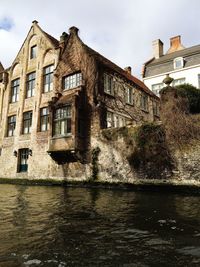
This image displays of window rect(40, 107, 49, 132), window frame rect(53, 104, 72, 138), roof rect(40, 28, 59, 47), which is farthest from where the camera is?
roof rect(40, 28, 59, 47)

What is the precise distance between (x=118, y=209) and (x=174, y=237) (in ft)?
11.0

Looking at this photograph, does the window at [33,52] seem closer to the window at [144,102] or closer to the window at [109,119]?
the window at [109,119]

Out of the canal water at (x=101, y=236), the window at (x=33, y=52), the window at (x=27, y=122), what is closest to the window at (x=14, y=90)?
the window at (x=27, y=122)

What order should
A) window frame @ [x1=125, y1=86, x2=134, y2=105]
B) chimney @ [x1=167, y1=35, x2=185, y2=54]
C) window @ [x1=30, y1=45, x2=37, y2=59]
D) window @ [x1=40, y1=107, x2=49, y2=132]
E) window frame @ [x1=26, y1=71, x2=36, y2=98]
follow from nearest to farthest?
window @ [x1=40, y1=107, x2=49, y2=132] → window frame @ [x1=125, y1=86, x2=134, y2=105] → window frame @ [x1=26, y1=71, x2=36, y2=98] → window @ [x1=30, y1=45, x2=37, y2=59] → chimney @ [x1=167, y1=35, x2=185, y2=54]

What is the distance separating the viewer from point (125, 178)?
1502 cm

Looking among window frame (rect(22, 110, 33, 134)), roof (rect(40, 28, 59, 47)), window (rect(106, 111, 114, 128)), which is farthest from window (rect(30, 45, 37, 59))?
window (rect(106, 111, 114, 128))

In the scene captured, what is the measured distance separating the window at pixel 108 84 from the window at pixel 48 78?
5148mm

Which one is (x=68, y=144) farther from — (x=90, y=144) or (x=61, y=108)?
(x=61, y=108)

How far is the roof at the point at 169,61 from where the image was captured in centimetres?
2947

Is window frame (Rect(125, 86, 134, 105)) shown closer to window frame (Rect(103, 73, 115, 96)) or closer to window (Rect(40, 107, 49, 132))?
window frame (Rect(103, 73, 115, 96))

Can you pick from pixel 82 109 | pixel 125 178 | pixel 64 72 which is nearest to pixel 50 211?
pixel 125 178

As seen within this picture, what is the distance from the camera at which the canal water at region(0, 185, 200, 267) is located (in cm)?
409

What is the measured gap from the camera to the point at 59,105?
18.5m

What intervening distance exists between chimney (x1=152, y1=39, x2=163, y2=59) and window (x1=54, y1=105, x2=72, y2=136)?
22.0 meters
